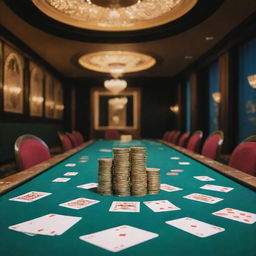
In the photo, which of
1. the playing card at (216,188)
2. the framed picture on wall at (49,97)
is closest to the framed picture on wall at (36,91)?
the framed picture on wall at (49,97)

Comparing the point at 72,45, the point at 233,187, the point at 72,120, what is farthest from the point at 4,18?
the point at 72,120

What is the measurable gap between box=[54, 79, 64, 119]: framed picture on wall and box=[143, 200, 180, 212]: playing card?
8.01 m

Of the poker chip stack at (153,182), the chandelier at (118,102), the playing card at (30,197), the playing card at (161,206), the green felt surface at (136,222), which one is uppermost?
the chandelier at (118,102)

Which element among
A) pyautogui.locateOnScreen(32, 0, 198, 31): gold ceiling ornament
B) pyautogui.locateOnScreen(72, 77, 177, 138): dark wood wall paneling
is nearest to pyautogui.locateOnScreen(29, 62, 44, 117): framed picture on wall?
pyautogui.locateOnScreen(32, 0, 198, 31): gold ceiling ornament

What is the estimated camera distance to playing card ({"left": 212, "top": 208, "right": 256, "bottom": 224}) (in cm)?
101

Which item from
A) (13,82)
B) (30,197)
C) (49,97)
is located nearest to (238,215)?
(30,197)

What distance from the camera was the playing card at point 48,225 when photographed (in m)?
0.90

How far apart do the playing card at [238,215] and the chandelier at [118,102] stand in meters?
8.98

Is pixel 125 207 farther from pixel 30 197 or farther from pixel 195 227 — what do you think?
pixel 30 197

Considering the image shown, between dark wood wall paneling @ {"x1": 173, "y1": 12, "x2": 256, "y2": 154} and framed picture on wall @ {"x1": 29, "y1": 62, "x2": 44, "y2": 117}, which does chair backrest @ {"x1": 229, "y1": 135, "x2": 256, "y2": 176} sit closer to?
dark wood wall paneling @ {"x1": 173, "y1": 12, "x2": 256, "y2": 154}

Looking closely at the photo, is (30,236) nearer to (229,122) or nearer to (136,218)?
(136,218)

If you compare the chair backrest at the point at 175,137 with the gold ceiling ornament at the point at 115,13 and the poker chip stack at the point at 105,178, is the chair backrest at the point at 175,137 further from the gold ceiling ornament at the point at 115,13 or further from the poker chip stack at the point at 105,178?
the poker chip stack at the point at 105,178

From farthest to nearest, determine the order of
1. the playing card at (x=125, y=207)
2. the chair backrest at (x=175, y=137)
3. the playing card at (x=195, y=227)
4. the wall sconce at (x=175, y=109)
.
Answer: the wall sconce at (x=175, y=109) < the chair backrest at (x=175, y=137) < the playing card at (x=125, y=207) < the playing card at (x=195, y=227)

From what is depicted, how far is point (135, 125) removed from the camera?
10438mm
